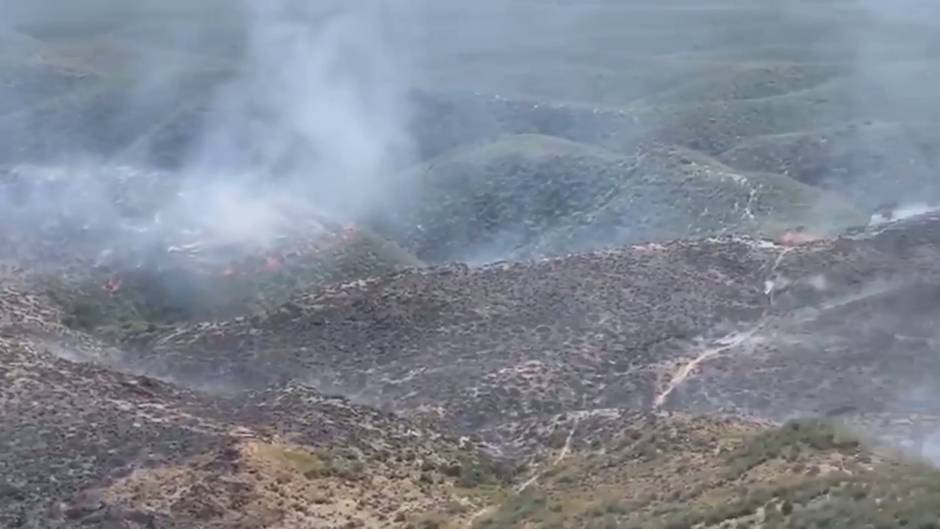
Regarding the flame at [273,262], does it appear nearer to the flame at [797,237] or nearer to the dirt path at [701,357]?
the flame at [797,237]

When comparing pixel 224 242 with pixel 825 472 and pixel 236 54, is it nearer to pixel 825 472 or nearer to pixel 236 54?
pixel 825 472

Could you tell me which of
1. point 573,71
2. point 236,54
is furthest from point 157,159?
point 573,71

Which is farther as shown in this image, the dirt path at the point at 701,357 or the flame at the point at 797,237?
the flame at the point at 797,237

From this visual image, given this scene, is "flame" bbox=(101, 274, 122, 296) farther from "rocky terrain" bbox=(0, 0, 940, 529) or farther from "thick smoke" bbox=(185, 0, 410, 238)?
"thick smoke" bbox=(185, 0, 410, 238)

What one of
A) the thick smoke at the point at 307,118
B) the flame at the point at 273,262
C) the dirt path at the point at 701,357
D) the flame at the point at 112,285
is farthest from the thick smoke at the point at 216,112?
the dirt path at the point at 701,357

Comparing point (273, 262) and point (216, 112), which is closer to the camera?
point (273, 262)

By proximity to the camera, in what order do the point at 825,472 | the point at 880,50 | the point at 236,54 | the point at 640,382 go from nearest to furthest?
the point at 825,472 < the point at 640,382 < the point at 880,50 < the point at 236,54

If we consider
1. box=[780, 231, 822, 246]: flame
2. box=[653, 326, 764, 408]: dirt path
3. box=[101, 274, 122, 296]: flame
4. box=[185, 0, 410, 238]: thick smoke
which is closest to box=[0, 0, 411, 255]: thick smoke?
box=[185, 0, 410, 238]: thick smoke

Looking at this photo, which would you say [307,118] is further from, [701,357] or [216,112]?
[701,357]

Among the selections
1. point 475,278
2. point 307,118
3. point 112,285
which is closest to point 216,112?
point 307,118
